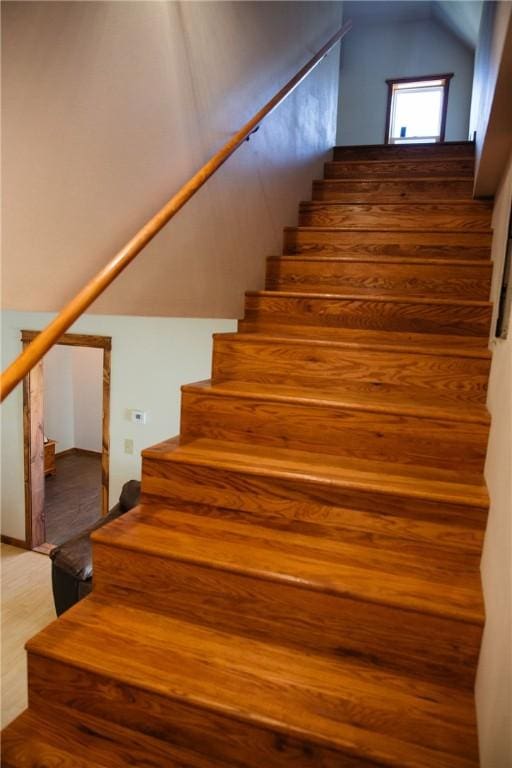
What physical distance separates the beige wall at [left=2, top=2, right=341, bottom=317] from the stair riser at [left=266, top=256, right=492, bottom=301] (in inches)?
6.8

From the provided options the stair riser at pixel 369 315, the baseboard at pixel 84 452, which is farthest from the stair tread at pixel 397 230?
the baseboard at pixel 84 452

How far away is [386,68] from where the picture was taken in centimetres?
573

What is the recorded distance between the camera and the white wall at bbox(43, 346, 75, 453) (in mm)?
6859

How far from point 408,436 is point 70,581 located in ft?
8.50

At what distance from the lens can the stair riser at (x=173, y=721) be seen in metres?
1.09

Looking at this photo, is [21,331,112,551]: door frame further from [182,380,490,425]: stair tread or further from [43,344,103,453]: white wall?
[182,380,490,425]: stair tread

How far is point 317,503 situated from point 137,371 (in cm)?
332

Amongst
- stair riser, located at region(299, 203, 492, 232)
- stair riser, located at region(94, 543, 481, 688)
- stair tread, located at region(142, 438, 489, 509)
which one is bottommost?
stair riser, located at region(94, 543, 481, 688)

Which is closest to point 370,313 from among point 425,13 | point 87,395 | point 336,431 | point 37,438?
point 336,431

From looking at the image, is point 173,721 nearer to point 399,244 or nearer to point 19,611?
point 399,244

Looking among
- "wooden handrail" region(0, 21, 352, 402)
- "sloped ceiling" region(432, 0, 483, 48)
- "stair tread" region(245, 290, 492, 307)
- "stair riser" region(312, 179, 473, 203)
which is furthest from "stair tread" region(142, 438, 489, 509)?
"sloped ceiling" region(432, 0, 483, 48)

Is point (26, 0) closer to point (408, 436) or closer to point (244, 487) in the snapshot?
point (244, 487)

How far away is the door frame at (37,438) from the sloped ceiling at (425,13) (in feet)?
15.2

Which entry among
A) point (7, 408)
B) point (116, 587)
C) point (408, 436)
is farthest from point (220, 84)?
point (7, 408)
